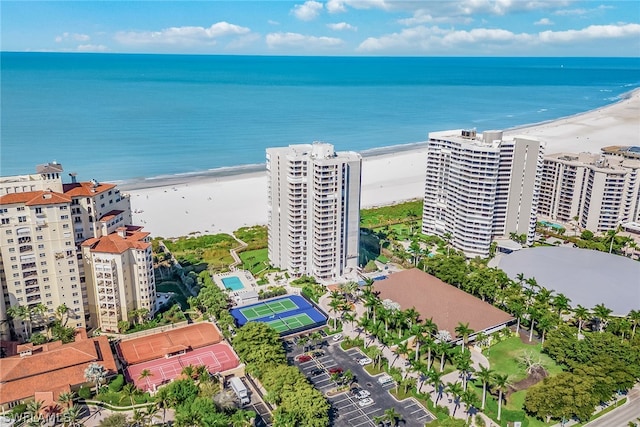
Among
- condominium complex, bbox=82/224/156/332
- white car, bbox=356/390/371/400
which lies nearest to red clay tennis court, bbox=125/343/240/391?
condominium complex, bbox=82/224/156/332

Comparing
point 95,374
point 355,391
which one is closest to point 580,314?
point 355,391

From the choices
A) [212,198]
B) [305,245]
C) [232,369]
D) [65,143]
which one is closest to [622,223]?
[305,245]

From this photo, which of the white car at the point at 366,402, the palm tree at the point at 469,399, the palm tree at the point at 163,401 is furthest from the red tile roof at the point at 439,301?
the palm tree at the point at 163,401

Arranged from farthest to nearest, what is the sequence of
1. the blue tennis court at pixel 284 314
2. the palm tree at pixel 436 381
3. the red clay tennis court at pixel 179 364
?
the blue tennis court at pixel 284 314 < the red clay tennis court at pixel 179 364 < the palm tree at pixel 436 381

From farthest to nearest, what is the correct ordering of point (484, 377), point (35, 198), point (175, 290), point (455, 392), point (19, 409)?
point (175, 290), point (35, 198), point (484, 377), point (455, 392), point (19, 409)

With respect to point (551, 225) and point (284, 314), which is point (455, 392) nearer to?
point (284, 314)

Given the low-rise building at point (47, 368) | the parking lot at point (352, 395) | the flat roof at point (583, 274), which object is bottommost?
the parking lot at point (352, 395)

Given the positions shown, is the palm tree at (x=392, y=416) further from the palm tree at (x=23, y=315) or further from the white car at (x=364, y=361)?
the palm tree at (x=23, y=315)
